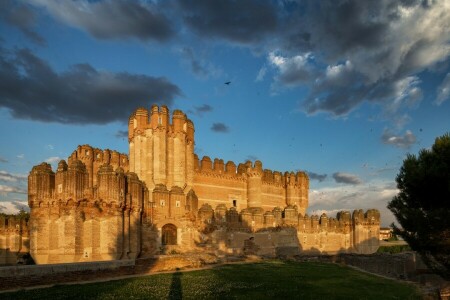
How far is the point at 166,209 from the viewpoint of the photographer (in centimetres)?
3122

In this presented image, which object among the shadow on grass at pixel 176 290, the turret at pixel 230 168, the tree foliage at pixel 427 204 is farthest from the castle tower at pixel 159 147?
the tree foliage at pixel 427 204

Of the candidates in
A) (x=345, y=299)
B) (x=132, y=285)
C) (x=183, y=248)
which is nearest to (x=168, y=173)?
(x=183, y=248)

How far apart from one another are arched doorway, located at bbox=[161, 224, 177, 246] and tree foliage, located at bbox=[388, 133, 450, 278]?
16303 mm

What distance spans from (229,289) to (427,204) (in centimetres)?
1041

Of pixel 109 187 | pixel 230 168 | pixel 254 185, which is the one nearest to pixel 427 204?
pixel 109 187

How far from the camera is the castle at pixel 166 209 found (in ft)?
78.2

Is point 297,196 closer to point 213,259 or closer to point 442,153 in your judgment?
point 213,259

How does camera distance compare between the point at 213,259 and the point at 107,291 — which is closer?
the point at 107,291

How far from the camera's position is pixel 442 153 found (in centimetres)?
1969

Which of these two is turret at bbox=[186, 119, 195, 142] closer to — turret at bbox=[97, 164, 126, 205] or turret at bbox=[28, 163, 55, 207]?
turret at bbox=[97, 164, 126, 205]

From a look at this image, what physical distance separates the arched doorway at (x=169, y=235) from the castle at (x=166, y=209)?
2.8 inches

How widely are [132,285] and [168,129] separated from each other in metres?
24.2

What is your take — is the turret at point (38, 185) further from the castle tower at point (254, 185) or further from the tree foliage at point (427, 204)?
the castle tower at point (254, 185)

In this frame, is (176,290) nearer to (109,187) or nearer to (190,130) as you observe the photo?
(109,187)
